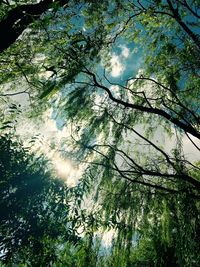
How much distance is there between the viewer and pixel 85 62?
5.35 m

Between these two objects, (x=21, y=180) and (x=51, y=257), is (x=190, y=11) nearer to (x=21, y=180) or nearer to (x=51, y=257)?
(x=51, y=257)

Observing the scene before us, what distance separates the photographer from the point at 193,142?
4.93 metres

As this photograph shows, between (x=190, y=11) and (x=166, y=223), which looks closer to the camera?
(x=166, y=223)

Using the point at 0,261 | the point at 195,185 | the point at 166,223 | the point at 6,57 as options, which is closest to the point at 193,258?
the point at 166,223

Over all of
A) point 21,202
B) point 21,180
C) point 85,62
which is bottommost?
point 85,62

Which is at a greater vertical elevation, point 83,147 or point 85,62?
point 85,62

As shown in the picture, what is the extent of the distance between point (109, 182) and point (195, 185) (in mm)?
1297

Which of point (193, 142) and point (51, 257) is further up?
point (193, 142)

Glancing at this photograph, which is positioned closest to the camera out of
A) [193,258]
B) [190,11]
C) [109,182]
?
[193,258]

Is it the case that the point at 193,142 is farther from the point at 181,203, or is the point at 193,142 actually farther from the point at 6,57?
the point at 6,57

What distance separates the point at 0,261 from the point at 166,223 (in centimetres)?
1306

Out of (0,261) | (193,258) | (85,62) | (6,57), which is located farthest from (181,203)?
(0,261)

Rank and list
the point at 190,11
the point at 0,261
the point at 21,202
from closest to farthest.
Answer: the point at 190,11
the point at 0,261
the point at 21,202

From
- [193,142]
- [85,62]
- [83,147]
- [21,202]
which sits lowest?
[83,147]
